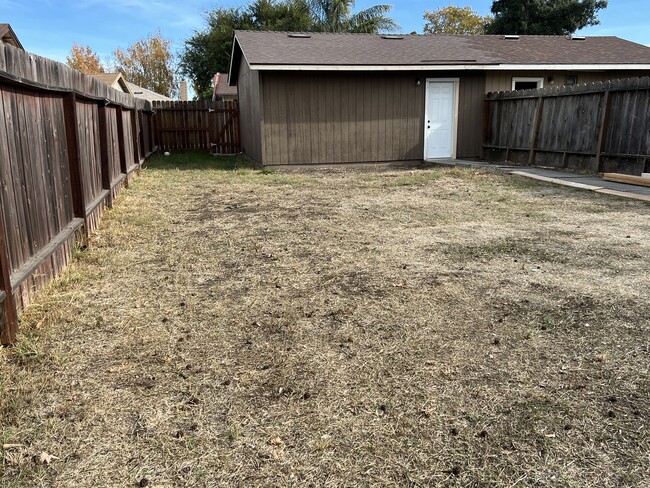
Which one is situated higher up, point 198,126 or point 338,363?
point 198,126

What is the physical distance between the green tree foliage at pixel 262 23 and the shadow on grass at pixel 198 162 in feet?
62.7

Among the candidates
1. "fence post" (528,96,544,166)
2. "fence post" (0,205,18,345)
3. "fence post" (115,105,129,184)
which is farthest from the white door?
"fence post" (0,205,18,345)

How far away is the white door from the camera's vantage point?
45.3ft

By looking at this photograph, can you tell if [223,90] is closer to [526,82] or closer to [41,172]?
[526,82]

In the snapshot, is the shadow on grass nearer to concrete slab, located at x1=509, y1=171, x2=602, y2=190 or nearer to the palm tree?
concrete slab, located at x1=509, y1=171, x2=602, y2=190

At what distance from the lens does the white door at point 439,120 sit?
45.3 feet

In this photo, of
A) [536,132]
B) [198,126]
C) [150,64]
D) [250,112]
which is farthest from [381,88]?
[150,64]

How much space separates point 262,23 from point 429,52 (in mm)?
25109

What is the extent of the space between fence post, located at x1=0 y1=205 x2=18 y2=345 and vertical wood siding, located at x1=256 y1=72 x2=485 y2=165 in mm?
10365

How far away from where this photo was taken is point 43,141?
398cm

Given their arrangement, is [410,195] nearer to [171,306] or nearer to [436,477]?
[171,306]

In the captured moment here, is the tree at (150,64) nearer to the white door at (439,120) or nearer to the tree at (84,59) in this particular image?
the tree at (84,59)

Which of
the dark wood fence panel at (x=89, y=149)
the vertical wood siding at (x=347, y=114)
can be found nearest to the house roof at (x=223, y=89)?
the vertical wood siding at (x=347, y=114)

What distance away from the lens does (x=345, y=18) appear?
32281 millimetres
